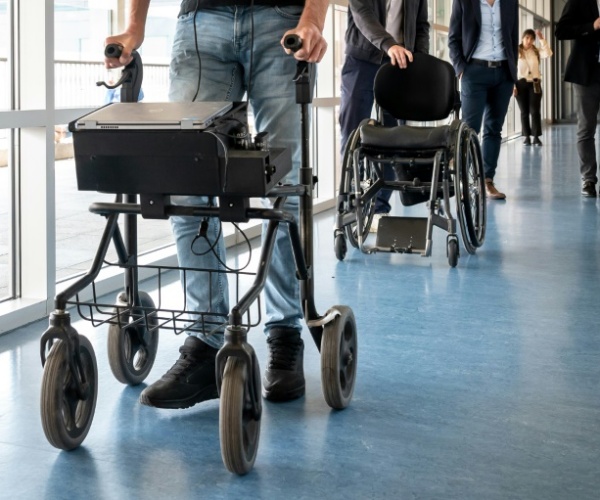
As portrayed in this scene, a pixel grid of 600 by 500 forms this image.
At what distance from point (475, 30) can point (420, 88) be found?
128 cm

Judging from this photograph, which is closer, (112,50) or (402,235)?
(112,50)

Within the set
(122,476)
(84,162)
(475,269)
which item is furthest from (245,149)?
(475,269)

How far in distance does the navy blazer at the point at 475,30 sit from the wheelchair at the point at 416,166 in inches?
46.8

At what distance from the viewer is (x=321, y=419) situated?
1888mm

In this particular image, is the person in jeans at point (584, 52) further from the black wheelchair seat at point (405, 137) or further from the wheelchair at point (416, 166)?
the black wheelchair seat at point (405, 137)

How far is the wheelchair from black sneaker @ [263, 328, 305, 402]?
→ 155cm

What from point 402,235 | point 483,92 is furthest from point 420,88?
point 483,92

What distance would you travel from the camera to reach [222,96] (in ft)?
6.54

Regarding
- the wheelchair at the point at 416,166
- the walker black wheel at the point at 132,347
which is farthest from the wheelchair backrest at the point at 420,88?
the walker black wheel at the point at 132,347

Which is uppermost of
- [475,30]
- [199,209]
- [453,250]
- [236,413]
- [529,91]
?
[529,91]

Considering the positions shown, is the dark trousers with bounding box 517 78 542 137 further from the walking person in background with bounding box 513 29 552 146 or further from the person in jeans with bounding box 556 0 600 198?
the person in jeans with bounding box 556 0 600 198

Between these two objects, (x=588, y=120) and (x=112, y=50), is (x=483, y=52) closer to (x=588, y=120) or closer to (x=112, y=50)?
(x=588, y=120)

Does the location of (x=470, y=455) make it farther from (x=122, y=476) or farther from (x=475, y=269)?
(x=475, y=269)

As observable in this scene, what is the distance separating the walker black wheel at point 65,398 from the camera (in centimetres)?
162
